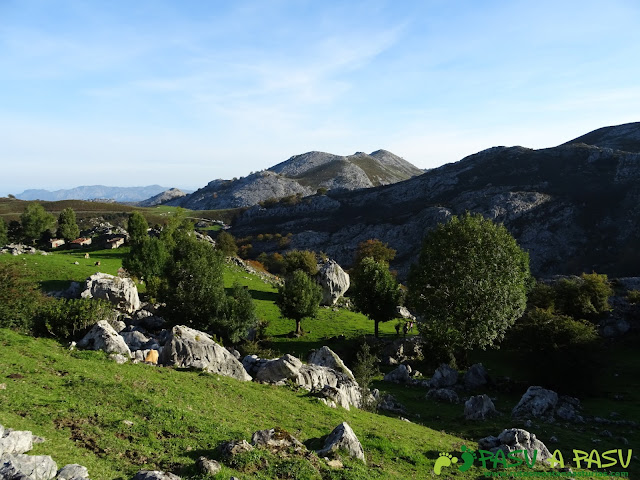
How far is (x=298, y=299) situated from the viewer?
162 feet

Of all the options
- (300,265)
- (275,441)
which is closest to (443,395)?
(275,441)

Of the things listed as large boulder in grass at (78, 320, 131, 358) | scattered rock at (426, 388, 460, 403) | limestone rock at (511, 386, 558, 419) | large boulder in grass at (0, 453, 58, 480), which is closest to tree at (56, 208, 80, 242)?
large boulder in grass at (78, 320, 131, 358)

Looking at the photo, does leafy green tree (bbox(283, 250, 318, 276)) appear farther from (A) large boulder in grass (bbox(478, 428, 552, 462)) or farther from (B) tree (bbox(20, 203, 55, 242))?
(B) tree (bbox(20, 203, 55, 242))

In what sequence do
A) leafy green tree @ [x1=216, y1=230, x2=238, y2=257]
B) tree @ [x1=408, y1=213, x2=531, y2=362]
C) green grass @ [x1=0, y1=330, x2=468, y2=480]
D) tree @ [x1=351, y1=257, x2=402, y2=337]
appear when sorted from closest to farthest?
1. green grass @ [x1=0, y1=330, x2=468, y2=480]
2. tree @ [x1=408, y1=213, x2=531, y2=362]
3. tree @ [x1=351, y1=257, x2=402, y2=337]
4. leafy green tree @ [x1=216, y1=230, x2=238, y2=257]

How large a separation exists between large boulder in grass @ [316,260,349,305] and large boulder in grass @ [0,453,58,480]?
57.0 metres

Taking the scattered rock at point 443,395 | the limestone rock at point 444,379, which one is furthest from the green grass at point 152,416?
the limestone rock at point 444,379

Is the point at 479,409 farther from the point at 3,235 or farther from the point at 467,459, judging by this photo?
the point at 3,235

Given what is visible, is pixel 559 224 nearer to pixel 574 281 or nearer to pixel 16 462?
pixel 574 281

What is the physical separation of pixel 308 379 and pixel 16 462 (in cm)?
1882

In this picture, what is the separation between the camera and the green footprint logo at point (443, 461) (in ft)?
54.7

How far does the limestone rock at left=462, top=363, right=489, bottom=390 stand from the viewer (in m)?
37.2

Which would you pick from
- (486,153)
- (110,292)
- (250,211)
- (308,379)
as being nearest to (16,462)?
(308,379)

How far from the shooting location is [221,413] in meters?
18.2

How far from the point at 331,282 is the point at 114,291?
3449 cm
